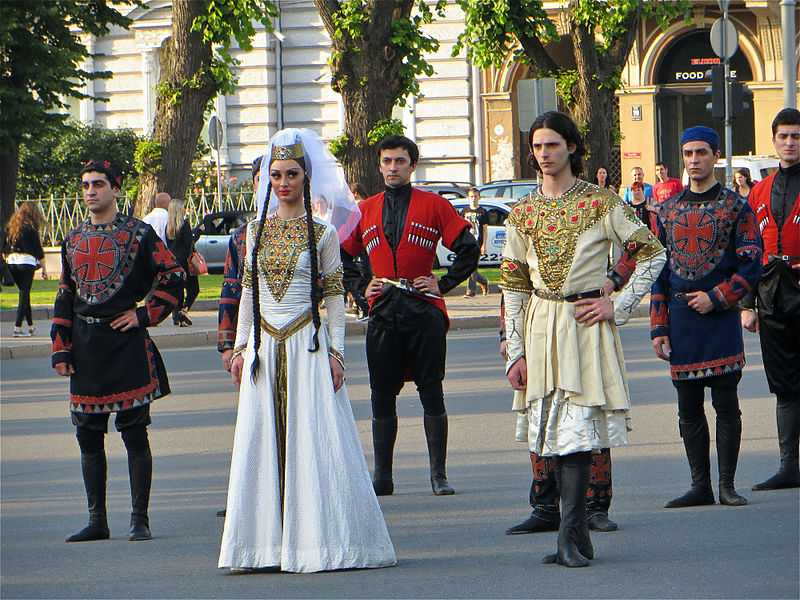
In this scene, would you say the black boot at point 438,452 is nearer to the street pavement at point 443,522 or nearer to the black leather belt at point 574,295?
the street pavement at point 443,522

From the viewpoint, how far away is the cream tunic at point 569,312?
23.1 ft

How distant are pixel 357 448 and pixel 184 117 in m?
18.8

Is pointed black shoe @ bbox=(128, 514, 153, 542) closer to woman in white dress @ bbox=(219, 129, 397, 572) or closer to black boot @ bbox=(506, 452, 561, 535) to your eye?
woman in white dress @ bbox=(219, 129, 397, 572)

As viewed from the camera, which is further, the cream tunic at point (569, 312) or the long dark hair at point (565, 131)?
the long dark hair at point (565, 131)

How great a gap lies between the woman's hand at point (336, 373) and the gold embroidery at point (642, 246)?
1.41 m

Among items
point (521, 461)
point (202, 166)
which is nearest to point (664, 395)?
point (521, 461)

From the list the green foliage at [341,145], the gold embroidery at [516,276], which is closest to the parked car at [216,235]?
the green foliage at [341,145]

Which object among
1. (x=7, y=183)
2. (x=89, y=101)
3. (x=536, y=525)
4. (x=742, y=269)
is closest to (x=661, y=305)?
(x=742, y=269)

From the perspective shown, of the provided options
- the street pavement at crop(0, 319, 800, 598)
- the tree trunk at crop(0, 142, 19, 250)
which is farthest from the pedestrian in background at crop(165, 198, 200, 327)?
the tree trunk at crop(0, 142, 19, 250)

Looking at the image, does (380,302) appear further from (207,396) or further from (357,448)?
(207,396)

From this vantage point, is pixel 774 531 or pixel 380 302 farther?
pixel 380 302

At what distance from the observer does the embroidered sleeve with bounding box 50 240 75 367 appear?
8.33 m

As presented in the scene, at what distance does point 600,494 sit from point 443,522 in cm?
89

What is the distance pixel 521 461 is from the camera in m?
10.2
